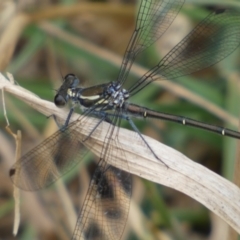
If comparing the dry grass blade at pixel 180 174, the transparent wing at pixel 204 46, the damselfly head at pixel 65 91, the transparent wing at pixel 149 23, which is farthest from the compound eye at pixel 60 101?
the transparent wing at pixel 204 46

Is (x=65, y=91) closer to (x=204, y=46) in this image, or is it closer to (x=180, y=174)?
(x=204, y=46)

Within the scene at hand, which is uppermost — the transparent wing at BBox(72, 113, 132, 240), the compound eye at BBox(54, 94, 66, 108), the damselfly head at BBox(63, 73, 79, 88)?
the damselfly head at BBox(63, 73, 79, 88)

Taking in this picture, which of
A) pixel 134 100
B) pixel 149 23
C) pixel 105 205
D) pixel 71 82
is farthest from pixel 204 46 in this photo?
pixel 105 205

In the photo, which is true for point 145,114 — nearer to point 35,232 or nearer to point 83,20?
point 35,232

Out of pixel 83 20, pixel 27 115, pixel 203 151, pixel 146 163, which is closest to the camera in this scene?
pixel 146 163

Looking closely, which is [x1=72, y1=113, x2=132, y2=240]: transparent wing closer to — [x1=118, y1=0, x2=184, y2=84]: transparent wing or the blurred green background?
the blurred green background

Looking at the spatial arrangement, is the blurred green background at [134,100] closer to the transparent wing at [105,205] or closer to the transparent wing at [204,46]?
the transparent wing at [204,46]

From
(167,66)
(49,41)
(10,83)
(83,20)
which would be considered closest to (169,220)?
(167,66)

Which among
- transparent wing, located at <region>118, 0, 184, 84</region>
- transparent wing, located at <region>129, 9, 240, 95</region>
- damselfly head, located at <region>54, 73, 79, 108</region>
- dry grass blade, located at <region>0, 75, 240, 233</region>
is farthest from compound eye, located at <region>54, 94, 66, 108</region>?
transparent wing, located at <region>129, 9, 240, 95</region>
